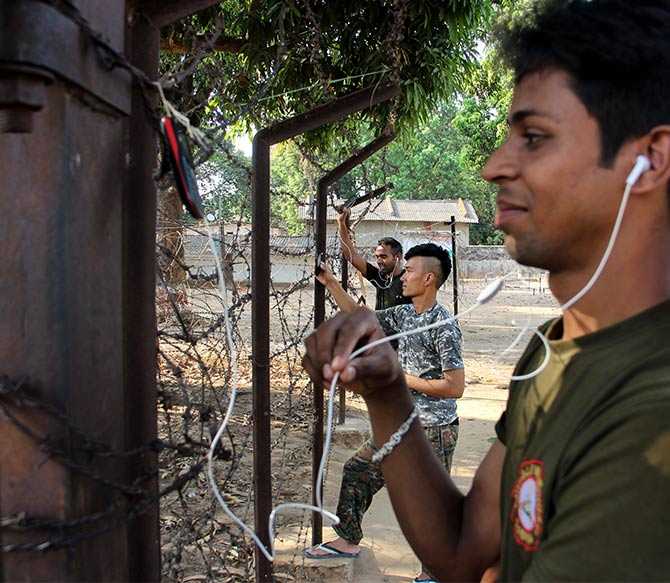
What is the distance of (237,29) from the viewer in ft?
17.1

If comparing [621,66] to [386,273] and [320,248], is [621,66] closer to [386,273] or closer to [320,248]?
[320,248]

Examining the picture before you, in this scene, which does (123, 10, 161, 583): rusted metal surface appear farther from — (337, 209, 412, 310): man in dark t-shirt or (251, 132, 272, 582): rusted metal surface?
(337, 209, 412, 310): man in dark t-shirt

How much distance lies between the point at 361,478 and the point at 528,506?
116 inches

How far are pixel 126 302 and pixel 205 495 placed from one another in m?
3.99

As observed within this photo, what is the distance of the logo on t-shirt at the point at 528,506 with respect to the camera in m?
1.07

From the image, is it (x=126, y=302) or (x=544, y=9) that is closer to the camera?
(x=126, y=302)

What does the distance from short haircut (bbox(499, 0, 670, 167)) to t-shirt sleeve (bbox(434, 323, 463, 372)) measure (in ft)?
8.48

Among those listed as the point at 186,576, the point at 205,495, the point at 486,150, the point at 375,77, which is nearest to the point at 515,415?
the point at 186,576

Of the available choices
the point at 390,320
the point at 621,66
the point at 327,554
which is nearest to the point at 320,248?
the point at 390,320

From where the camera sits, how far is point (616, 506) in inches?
36.2

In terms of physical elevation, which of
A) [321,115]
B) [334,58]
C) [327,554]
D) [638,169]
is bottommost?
[327,554]

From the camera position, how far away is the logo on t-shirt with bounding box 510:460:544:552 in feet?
3.51

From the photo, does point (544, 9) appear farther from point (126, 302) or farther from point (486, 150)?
point (486, 150)

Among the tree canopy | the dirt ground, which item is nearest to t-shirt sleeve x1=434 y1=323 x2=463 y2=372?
the dirt ground
